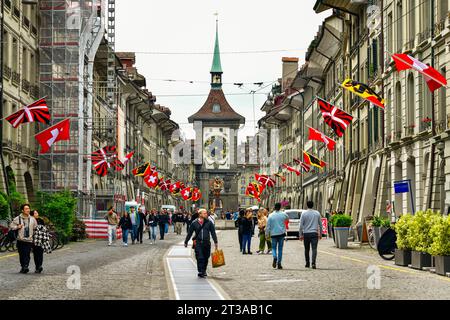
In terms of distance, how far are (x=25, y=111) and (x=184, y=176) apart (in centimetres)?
13293

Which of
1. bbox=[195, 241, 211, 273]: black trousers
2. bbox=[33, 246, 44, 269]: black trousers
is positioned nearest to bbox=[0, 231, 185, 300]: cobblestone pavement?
bbox=[33, 246, 44, 269]: black trousers

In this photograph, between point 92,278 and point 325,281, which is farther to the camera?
point 92,278

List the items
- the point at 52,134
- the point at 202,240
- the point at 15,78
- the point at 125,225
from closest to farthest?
the point at 202,240 → the point at 52,134 → the point at 125,225 → the point at 15,78

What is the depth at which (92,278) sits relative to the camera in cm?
2269

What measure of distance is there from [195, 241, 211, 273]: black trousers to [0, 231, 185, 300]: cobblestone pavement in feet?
2.75

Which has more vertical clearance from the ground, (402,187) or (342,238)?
(402,187)

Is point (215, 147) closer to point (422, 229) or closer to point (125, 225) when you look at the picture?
point (125, 225)

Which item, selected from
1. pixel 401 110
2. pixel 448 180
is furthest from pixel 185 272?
pixel 401 110

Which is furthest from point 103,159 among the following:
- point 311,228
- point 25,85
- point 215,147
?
point 215,147

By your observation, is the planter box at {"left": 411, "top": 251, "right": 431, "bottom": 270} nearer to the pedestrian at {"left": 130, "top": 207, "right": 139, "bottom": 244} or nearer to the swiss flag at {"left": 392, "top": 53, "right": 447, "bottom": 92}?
the swiss flag at {"left": 392, "top": 53, "right": 447, "bottom": 92}

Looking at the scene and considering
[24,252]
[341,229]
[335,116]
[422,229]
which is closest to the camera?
[24,252]

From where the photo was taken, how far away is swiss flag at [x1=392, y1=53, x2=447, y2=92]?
2848 cm

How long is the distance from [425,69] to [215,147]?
170649 millimetres

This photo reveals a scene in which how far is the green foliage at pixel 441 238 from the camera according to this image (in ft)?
74.2
